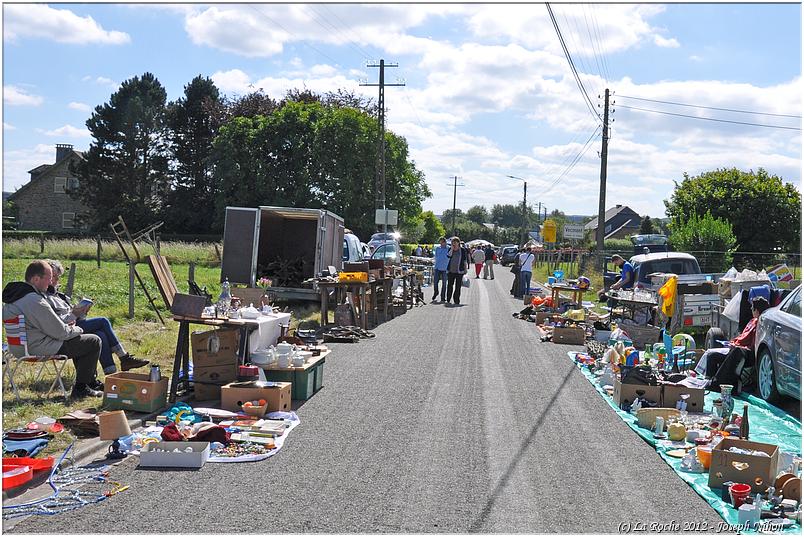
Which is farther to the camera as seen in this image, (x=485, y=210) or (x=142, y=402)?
(x=485, y=210)

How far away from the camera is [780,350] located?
9234mm

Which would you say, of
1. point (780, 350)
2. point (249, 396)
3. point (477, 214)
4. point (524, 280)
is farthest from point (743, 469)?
point (477, 214)

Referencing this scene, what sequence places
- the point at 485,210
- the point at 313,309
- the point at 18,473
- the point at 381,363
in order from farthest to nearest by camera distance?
the point at 485,210 < the point at 313,309 < the point at 381,363 < the point at 18,473

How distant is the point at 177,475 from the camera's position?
6090 mm

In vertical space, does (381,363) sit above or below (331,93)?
below

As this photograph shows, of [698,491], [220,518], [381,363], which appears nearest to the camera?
[220,518]

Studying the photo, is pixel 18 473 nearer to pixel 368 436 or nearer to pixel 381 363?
pixel 368 436

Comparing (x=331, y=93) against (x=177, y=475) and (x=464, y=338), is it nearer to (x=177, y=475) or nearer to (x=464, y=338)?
(x=464, y=338)

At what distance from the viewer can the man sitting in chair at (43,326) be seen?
806cm

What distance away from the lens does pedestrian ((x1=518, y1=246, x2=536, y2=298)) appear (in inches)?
985

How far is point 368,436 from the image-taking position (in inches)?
292

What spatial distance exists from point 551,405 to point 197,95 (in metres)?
56.2

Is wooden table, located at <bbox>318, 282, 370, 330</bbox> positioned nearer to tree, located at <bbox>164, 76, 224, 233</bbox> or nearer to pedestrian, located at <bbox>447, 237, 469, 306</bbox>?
pedestrian, located at <bbox>447, 237, 469, 306</bbox>

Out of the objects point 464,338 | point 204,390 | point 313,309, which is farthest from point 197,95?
point 204,390
